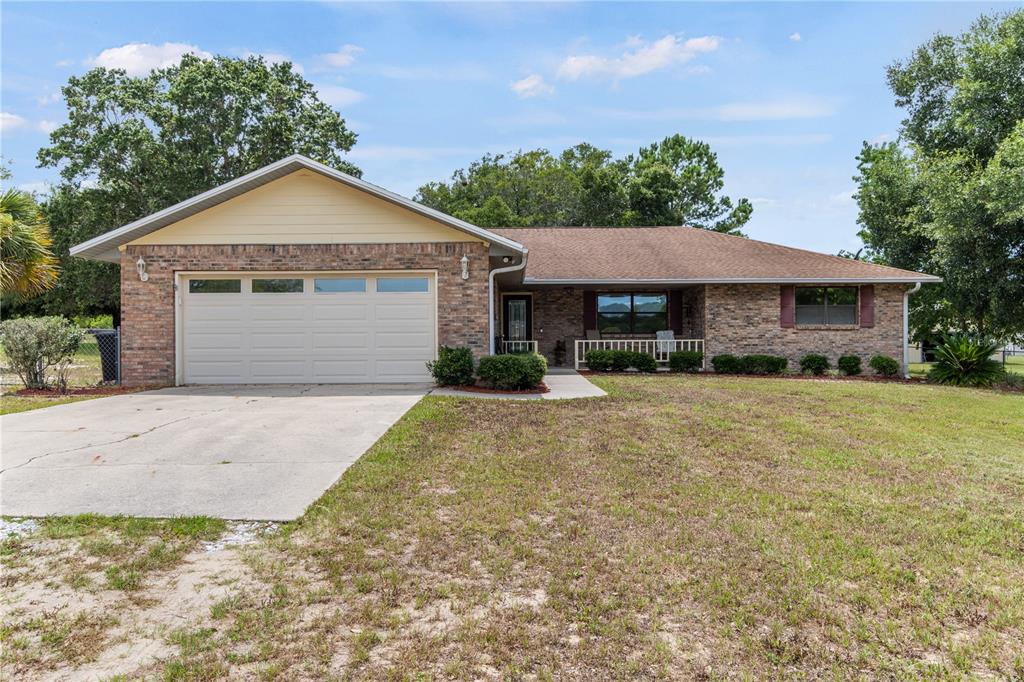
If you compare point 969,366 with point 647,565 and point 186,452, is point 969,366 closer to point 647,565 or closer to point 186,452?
point 647,565

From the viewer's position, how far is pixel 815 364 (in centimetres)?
1519

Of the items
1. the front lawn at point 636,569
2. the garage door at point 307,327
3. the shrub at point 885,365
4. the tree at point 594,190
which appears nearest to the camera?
the front lawn at point 636,569

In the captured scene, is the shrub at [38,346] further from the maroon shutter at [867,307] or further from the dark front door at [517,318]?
the maroon shutter at [867,307]

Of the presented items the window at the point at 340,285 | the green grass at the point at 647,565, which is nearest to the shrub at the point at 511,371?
the window at the point at 340,285

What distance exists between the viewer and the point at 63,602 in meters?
2.95

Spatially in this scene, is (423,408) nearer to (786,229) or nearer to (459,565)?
(459,565)

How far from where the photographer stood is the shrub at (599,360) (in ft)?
50.1

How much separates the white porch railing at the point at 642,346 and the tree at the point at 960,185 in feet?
25.1

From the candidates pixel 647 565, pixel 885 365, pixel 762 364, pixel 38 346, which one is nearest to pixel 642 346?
pixel 762 364

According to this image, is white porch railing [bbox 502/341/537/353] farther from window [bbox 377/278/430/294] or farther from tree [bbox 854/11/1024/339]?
tree [bbox 854/11/1024/339]

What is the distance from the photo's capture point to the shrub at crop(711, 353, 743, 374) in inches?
598

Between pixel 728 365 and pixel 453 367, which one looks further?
pixel 728 365

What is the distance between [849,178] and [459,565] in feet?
101

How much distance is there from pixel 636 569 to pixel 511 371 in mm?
7551
